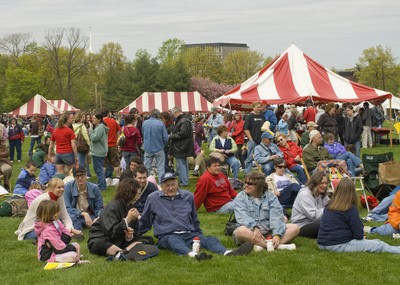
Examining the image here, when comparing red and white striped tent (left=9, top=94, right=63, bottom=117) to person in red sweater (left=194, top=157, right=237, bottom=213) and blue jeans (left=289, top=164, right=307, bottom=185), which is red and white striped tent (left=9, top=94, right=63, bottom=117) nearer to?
blue jeans (left=289, top=164, right=307, bottom=185)

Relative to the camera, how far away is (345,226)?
23.9 feet

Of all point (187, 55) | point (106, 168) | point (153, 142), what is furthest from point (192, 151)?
point (187, 55)

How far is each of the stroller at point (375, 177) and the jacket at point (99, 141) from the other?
5.51 m

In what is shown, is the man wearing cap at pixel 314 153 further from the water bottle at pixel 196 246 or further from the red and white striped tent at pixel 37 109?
the red and white striped tent at pixel 37 109

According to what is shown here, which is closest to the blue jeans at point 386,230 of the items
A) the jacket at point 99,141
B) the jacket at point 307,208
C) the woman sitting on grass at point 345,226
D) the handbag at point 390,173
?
the jacket at point 307,208

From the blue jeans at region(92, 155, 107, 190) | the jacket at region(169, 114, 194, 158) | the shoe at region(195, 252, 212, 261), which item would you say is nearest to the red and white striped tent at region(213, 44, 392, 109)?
the jacket at region(169, 114, 194, 158)

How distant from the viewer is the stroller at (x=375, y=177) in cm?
1090

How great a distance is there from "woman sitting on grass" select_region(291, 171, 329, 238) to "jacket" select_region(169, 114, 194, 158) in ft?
18.4

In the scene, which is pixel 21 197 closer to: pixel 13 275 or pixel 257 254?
pixel 13 275

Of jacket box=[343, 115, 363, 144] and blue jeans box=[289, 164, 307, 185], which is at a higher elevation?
jacket box=[343, 115, 363, 144]

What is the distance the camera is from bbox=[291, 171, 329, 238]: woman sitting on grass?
8.38m


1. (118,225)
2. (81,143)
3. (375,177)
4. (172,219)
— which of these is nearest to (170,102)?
(81,143)

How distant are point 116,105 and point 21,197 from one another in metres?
61.8

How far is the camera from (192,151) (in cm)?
1398
